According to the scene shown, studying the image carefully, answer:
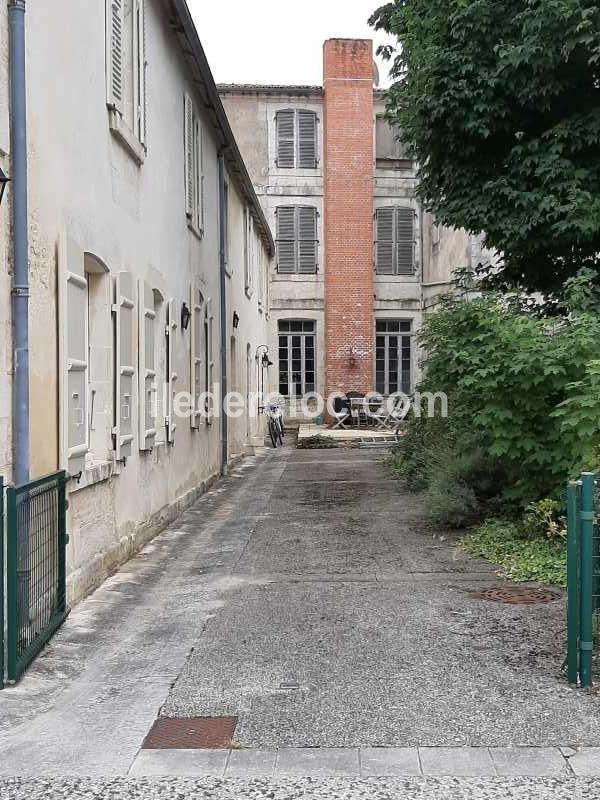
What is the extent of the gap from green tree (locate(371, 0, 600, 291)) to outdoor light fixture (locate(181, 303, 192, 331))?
12.2 feet

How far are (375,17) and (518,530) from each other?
719cm

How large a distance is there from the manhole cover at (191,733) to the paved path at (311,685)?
0.07m

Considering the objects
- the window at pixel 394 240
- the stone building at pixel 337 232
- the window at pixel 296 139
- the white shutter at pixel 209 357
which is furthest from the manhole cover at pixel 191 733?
the window at pixel 296 139

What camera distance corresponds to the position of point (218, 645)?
5.31m

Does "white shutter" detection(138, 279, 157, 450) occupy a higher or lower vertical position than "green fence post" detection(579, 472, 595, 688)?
higher

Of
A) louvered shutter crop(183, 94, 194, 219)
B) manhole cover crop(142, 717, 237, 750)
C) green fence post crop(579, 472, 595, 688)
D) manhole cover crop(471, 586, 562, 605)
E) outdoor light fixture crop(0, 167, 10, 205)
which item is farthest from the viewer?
louvered shutter crop(183, 94, 194, 219)

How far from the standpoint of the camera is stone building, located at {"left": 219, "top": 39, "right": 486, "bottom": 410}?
2664 centimetres

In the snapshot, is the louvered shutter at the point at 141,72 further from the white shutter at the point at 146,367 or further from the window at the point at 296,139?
the window at the point at 296,139

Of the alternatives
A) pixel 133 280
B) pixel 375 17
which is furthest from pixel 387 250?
pixel 133 280

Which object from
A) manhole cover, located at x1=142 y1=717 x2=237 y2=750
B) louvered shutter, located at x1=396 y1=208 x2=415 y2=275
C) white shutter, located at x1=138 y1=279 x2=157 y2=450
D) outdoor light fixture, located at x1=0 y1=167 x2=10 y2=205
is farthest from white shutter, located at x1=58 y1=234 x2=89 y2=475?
louvered shutter, located at x1=396 y1=208 x2=415 y2=275

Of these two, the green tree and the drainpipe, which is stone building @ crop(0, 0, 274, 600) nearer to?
the drainpipe

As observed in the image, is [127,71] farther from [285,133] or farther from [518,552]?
[285,133]

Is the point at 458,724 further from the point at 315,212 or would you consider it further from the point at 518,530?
the point at 315,212

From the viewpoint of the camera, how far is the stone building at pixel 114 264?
5.72m
